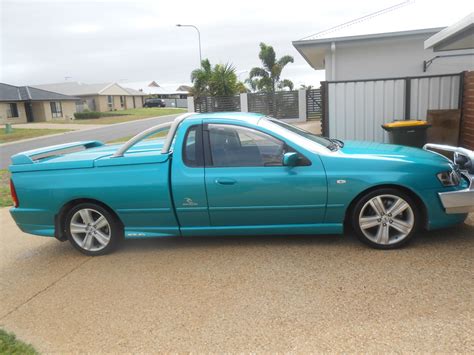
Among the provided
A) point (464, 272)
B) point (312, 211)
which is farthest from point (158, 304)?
point (464, 272)

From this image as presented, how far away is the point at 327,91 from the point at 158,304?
681 cm

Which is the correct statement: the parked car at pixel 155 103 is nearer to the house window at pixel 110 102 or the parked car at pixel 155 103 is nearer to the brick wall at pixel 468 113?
the house window at pixel 110 102

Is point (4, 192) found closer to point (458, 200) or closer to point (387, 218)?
point (387, 218)

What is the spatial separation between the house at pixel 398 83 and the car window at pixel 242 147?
11.0ft

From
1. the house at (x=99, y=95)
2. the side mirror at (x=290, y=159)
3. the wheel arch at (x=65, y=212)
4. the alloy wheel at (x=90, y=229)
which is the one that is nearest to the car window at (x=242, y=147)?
the side mirror at (x=290, y=159)

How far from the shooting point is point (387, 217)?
433 centimetres

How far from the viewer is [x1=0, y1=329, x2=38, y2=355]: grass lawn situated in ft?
10.3

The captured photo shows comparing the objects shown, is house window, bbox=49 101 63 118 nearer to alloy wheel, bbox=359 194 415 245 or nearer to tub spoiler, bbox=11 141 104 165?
tub spoiler, bbox=11 141 104 165

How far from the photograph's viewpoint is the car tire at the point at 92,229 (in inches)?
190

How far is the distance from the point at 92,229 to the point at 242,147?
195 centimetres

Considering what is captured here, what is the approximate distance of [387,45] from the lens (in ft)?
38.3

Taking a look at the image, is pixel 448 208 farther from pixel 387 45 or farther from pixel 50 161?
pixel 387 45

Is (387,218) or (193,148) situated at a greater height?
(193,148)

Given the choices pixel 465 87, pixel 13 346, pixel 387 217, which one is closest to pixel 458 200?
pixel 387 217
